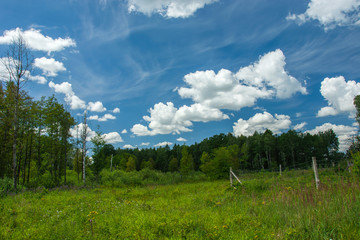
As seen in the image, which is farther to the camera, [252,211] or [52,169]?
[52,169]

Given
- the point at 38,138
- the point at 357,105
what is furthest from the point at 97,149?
the point at 357,105

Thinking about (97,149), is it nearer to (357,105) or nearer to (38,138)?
(38,138)

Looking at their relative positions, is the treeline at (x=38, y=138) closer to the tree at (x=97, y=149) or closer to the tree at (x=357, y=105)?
the tree at (x=97, y=149)

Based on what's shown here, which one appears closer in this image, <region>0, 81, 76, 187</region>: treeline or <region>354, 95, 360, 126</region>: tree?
<region>0, 81, 76, 187</region>: treeline

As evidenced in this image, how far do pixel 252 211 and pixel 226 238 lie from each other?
2515 millimetres

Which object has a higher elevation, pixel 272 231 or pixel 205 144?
pixel 205 144

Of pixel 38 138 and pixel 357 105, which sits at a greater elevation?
pixel 357 105

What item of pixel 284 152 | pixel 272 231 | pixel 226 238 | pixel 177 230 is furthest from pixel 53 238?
pixel 284 152

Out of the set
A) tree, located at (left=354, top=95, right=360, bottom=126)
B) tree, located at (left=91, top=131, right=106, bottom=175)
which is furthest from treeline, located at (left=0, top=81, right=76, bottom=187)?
tree, located at (left=354, top=95, right=360, bottom=126)

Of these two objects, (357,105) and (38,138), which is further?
(357,105)

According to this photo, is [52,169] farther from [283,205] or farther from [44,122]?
[283,205]

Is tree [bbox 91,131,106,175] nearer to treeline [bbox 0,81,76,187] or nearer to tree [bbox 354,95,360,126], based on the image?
treeline [bbox 0,81,76,187]

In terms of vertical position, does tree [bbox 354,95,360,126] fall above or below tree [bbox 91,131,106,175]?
above

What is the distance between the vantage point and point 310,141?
66.1 metres
